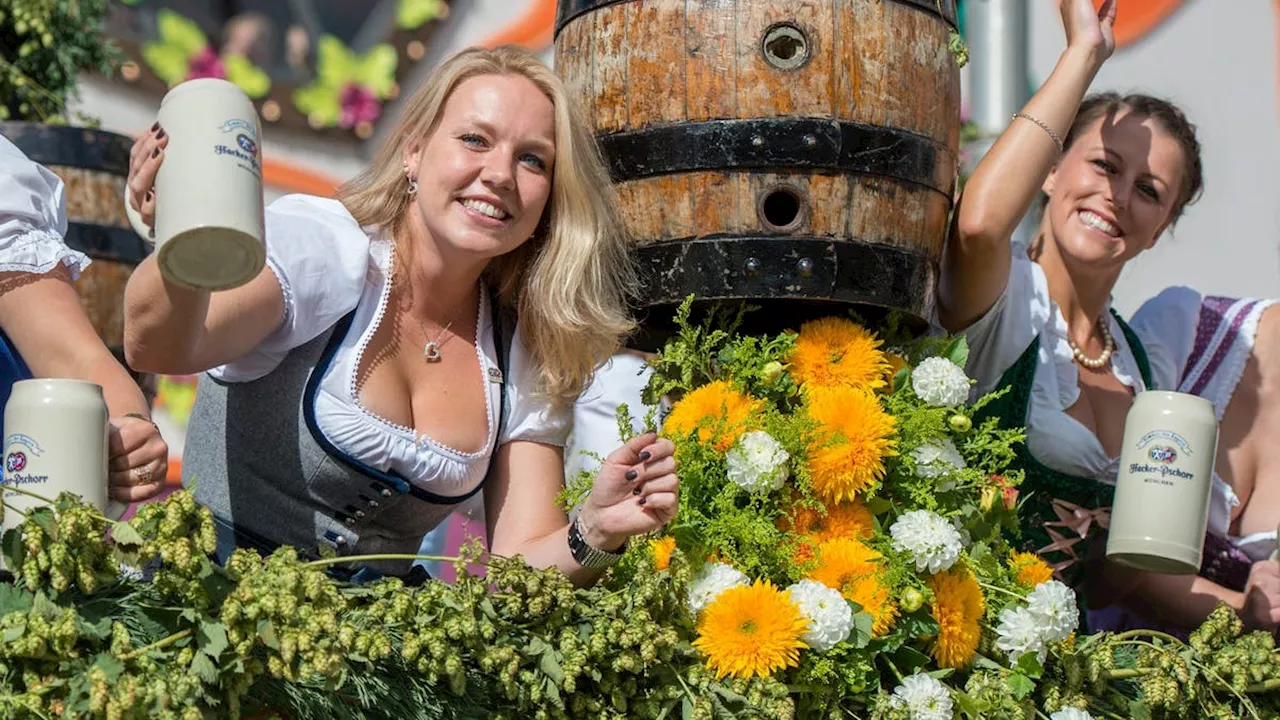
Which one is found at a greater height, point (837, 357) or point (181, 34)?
point (837, 357)

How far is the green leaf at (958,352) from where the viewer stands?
2.12 meters

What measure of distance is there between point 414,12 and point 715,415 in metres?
2.81

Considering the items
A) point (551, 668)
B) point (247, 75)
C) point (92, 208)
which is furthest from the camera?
point (247, 75)

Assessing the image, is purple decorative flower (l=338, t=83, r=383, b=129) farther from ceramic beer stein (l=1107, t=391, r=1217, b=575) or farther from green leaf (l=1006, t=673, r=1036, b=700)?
green leaf (l=1006, t=673, r=1036, b=700)

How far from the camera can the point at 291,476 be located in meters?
1.97

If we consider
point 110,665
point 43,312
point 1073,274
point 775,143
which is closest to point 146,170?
point 43,312

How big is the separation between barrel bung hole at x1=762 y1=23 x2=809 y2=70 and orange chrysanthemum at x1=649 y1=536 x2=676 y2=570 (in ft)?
1.97

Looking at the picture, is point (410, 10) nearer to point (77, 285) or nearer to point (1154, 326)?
point (77, 285)

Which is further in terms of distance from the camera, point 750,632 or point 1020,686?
point 1020,686

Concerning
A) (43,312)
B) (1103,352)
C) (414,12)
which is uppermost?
(43,312)

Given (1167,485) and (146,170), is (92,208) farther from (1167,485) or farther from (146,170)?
(1167,485)

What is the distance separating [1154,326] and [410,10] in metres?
2.52

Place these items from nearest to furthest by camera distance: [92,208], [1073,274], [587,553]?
[587,553], [1073,274], [92,208]

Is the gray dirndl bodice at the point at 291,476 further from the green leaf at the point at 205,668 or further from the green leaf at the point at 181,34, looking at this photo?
the green leaf at the point at 181,34
